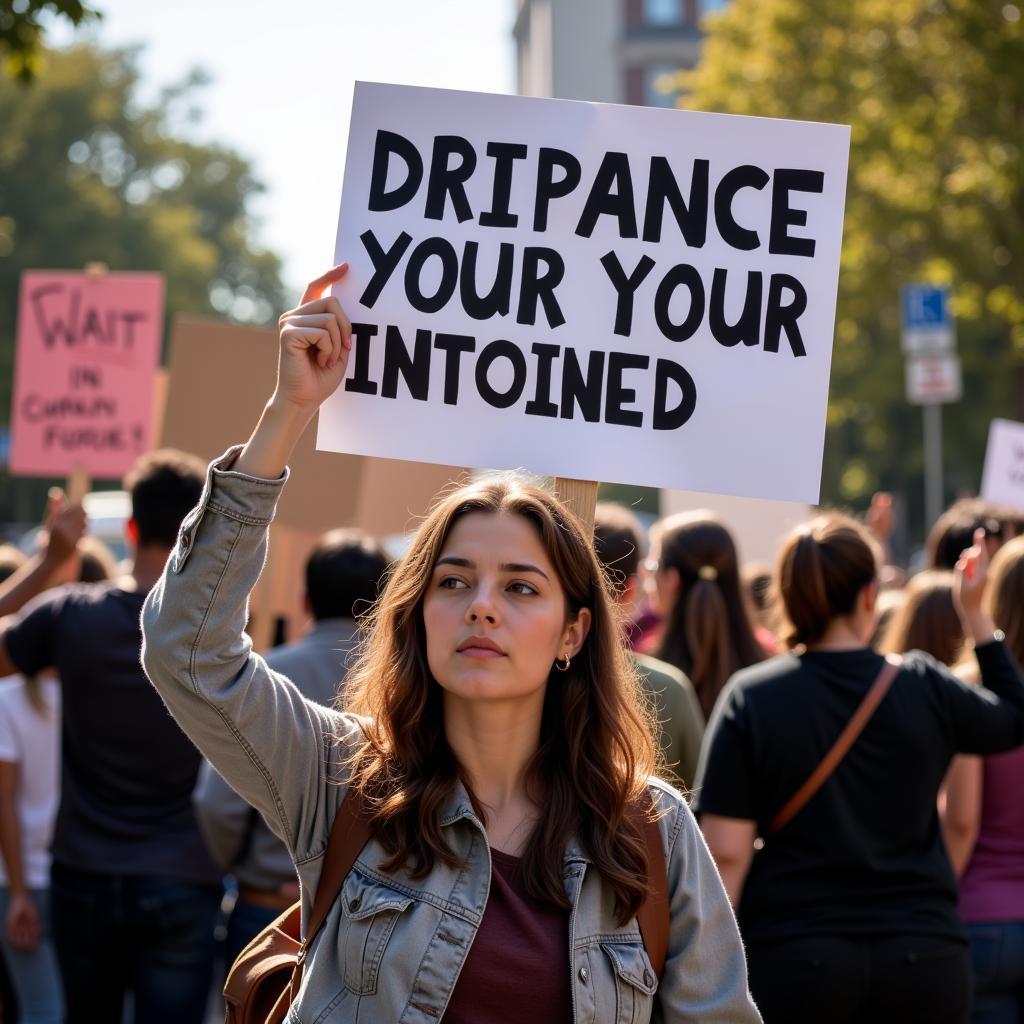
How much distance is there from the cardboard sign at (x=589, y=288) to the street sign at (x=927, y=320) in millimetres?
11344

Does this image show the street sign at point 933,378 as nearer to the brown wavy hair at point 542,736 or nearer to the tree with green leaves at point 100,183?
the brown wavy hair at point 542,736

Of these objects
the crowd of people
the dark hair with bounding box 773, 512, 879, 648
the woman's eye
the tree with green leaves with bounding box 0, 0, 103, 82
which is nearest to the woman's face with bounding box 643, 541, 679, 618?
the crowd of people

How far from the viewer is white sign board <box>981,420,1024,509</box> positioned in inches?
288

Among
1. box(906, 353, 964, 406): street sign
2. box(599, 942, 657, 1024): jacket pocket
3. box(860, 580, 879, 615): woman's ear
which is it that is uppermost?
box(906, 353, 964, 406): street sign

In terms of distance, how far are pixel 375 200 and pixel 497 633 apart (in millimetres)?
933

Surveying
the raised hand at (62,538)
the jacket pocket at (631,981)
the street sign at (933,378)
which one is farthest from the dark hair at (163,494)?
the street sign at (933,378)

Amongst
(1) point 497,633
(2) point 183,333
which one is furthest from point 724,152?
(2) point 183,333

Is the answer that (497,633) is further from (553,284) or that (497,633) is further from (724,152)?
(724,152)

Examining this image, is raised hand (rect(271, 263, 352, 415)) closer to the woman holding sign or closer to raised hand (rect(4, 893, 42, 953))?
the woman holding sign

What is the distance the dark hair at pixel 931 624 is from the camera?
16.1 ft

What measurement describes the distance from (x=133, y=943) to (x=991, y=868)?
2.40 metres

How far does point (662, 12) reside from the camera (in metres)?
62.2

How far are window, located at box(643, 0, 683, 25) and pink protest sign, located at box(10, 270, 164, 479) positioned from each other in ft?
190

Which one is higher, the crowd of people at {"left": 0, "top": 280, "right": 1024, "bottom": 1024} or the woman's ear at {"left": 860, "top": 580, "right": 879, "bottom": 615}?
the woman's ear at {"left": 860, "top": 580, "right": 879, "bottom": 615}
